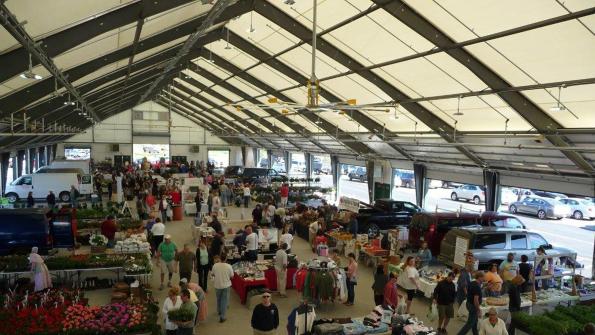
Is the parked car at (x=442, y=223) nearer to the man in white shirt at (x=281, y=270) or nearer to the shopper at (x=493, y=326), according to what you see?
the man in white shirt at (x=281, y=270)

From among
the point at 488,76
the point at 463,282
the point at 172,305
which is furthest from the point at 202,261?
the point at 488,76

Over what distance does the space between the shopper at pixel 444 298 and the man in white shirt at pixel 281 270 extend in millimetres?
3345

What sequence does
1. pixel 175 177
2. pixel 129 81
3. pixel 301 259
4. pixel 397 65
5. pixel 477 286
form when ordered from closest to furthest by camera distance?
pixel 477 286 → pixel 397 65 → pixel 301 259 → pixel 129 81 → pixel 175 177

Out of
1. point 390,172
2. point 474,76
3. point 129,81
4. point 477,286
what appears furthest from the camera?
point 390,172

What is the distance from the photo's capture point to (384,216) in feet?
54.3

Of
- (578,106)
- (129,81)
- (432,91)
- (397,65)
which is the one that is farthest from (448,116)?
(129,81)

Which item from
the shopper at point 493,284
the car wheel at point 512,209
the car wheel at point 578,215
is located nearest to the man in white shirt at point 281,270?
the shopper at point 493,284

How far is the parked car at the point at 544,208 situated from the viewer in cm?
2055

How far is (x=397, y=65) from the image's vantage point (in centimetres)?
1166

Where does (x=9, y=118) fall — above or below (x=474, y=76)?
below

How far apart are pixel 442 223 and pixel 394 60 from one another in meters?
5.34

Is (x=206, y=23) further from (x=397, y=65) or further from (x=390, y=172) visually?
(x=390, y=172)

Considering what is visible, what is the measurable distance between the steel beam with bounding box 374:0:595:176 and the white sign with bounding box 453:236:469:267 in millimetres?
3495

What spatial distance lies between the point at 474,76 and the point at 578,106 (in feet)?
7.63
